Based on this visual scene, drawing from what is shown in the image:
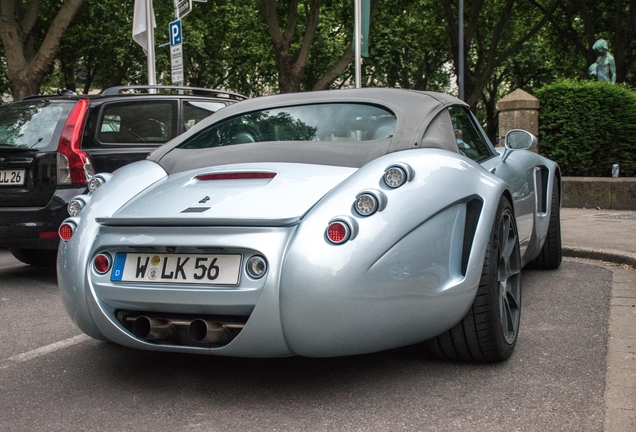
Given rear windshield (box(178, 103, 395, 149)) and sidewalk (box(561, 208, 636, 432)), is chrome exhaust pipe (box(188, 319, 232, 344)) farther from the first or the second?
sidewalk (box(561, 208, 636, 432))

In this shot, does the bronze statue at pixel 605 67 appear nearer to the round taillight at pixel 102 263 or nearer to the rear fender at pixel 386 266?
the rear fender at pixel 386 266

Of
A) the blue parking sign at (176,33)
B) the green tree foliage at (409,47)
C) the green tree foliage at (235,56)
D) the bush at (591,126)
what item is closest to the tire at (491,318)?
the bush at (591,126)

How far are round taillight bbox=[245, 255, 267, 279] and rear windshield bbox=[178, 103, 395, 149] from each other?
984 millimetres

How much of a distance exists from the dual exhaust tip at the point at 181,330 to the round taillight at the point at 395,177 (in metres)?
0.86

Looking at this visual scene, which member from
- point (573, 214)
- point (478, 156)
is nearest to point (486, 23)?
point (573, 214)

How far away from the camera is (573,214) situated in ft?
36.1

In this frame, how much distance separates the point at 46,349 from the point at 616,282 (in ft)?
13.1

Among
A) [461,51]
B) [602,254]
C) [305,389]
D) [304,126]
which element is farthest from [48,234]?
[461,51]

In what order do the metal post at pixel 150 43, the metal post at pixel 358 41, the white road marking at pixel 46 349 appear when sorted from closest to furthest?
1. the white road marking at pixel 46 349
2. the metal post at pixel 358 41
3. the metal post at pixel 150 43

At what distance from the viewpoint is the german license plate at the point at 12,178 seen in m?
6.41

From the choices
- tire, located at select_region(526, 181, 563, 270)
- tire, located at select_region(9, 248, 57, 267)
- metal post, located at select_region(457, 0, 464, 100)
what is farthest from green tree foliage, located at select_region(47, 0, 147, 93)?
tire, located at select_region(526, 181, 563, 270)

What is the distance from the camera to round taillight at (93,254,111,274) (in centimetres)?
334

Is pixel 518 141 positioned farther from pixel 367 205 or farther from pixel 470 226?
pixel 367 205

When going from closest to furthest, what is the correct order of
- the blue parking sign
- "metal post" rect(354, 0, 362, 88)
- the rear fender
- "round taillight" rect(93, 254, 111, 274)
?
the rear fender, "round taillight" rect(93, 254, 111, 274), "metal post" rect(354, 0, 362, 88), the blue parking sign
